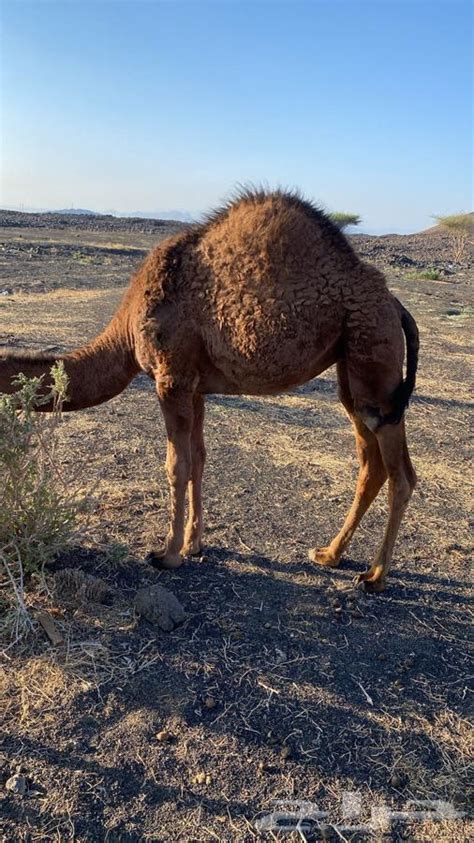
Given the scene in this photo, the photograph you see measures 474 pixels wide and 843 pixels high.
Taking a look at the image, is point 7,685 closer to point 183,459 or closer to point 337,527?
point 183,459

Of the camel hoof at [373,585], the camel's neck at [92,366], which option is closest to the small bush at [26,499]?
the camel's neck at [92,366]

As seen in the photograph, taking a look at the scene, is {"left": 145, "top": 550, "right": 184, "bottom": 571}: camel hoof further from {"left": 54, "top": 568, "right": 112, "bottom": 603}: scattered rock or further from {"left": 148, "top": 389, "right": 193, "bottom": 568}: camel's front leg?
{"left": 54, "top": 568, "right": 112, "bottom": 603}: scattered rock

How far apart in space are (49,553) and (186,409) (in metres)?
1.37

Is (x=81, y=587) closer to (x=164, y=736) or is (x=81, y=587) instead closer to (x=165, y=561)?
(x=165, y=561)

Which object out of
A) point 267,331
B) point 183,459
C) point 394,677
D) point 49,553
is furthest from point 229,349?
point 394,677

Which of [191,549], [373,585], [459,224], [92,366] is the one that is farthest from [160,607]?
[459,224]

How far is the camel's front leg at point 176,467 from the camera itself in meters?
4.51

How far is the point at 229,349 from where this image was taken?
430 cm

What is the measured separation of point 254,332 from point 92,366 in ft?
4.17

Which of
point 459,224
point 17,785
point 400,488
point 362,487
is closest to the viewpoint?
point 17,785

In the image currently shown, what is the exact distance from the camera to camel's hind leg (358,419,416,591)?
4.48 meters

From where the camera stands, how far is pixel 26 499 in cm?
423

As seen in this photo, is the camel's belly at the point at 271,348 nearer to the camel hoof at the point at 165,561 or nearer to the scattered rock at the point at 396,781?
the camel hoof at the point at 165,561

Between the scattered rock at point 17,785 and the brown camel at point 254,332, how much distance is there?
1.91 meters
